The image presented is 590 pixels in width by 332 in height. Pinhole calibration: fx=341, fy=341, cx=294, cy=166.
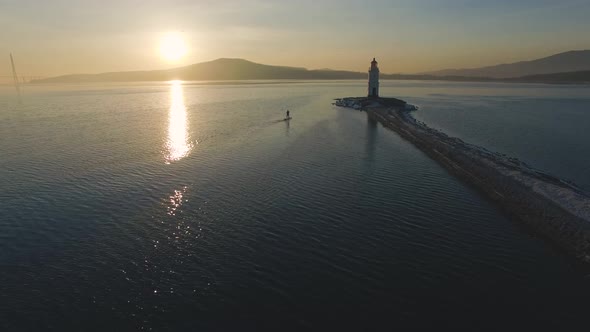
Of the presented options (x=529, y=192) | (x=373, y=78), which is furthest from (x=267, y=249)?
(x=373, y=78)

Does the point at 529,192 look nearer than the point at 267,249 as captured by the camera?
No

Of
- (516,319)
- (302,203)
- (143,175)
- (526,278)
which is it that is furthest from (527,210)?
(143,175)

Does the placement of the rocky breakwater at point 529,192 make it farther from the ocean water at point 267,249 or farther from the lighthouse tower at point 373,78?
the lighthouse tower at point 373,78

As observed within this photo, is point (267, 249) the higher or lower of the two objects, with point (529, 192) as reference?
higher

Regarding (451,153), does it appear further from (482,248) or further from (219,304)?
(219,304)

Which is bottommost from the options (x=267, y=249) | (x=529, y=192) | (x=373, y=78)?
(x=529, y=192)

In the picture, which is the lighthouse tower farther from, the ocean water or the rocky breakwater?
the ocean water

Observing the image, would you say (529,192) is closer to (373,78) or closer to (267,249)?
(267,249)

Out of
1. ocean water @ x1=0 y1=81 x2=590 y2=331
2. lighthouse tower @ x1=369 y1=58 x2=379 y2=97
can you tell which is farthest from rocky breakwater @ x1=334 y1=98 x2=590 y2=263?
lighthouse tower @ x1=369 y1=58 x2=379 y2=97
